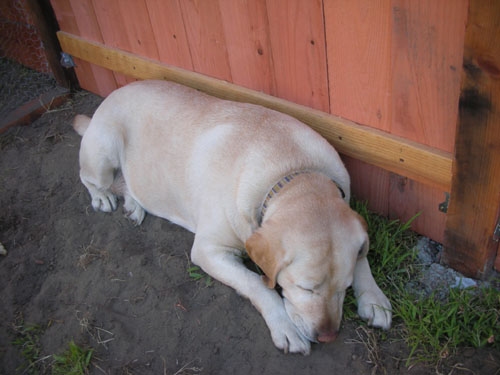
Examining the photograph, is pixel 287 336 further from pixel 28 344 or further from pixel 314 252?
pixel 28 344

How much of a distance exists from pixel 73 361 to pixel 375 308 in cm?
166

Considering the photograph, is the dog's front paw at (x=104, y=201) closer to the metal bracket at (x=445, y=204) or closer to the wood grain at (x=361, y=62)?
the wood grain at (x=361, y=62)

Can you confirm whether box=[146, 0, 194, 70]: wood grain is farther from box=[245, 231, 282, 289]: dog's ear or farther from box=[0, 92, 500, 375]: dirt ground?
box=[245, 231, 282, 289]: dog's ear

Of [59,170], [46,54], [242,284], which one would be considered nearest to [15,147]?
[59,170]

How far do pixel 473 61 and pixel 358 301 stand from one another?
132 centimetres

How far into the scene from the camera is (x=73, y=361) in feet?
9.05

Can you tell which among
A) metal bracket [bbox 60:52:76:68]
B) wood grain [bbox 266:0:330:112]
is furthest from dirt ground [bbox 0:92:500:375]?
metal bracket [bbox 60:52:76:68]

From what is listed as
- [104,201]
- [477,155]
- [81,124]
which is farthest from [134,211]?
[477,155]

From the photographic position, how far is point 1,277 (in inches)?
133

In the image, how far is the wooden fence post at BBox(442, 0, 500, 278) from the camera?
1.94 m

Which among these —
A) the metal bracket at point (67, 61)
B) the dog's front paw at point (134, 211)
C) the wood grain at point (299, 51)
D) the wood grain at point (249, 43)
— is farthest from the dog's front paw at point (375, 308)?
the metal bracket at point (67, 61)

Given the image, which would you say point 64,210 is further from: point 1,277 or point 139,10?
point 139,10

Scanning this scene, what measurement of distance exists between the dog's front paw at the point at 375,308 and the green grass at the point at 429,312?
0.16 ft

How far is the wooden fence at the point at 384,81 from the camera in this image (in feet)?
7.11
